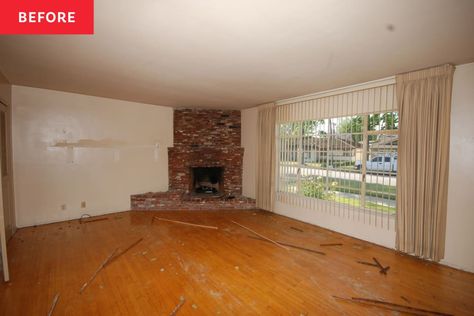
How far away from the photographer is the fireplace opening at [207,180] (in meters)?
6.21

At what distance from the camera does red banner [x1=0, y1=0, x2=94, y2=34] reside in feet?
5.40

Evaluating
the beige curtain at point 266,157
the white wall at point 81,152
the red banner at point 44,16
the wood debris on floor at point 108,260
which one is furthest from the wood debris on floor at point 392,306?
the white wall at point 81,152

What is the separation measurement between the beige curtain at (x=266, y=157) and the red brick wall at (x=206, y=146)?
817 millimetres

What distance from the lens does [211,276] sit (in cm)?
256

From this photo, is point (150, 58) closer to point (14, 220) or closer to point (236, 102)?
point (236, 102)

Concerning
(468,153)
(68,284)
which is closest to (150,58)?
(68,284)

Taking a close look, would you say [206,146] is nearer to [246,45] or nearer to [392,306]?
[246,45]

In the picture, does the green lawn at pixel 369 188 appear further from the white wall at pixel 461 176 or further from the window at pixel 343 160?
the white wall at pixel 461 176

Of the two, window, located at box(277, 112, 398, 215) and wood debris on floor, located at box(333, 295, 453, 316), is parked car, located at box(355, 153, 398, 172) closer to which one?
window, located at box(277, 112, 398, 215)

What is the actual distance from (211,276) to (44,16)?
9.30 feet

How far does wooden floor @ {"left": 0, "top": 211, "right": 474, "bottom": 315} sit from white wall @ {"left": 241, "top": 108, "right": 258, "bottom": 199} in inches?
79.4

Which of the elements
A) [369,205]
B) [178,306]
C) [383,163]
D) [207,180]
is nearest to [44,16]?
[178,306]

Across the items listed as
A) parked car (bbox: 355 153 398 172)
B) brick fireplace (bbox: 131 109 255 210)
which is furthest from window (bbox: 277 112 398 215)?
brick fireplace (bbox: 131 109 255 210)

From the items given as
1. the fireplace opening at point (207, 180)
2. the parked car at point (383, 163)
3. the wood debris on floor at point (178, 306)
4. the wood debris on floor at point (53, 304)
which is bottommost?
the wood debris on floor at point (178, 306)
